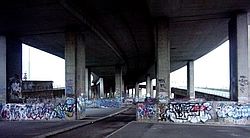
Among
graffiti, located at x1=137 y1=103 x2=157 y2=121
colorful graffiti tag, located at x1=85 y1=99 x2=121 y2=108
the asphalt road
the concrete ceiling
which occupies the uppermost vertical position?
the concrete ceiling

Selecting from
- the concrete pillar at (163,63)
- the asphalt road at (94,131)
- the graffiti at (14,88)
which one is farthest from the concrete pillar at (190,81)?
the graffiti at (14,88)

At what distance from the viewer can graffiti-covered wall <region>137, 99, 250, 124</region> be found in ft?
70.1

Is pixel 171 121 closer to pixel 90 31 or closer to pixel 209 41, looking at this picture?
pixel 90 31

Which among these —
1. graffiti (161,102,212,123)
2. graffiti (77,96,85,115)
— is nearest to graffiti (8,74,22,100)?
graffiti (77,96,85,115)

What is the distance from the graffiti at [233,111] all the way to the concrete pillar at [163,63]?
4.13 meters

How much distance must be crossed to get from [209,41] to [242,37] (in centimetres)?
1432

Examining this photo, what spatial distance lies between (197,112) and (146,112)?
4.09 meters

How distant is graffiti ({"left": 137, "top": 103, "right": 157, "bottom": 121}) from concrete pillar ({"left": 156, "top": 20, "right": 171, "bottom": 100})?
1.11 meters

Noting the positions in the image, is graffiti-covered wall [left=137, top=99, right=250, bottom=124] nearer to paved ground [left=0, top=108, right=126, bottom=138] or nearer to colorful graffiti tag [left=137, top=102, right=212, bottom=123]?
colorful graffiti tag [left=137, top=102, right=212, bottom=123]

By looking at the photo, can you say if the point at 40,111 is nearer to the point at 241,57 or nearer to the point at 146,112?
the point at 146,112

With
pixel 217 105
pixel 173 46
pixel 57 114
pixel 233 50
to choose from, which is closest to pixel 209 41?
pixel 173 46

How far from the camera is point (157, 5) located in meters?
19.4

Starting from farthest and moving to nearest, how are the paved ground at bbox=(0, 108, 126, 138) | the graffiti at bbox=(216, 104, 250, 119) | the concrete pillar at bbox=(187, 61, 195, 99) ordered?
the concrete pillar at bbox=(187, 61, 195, 99)
the graffiti at bbox=(216, 104, 250, 119)
the paved ground at bbox=(0, 108, 126, 138)

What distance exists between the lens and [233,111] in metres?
21.5
